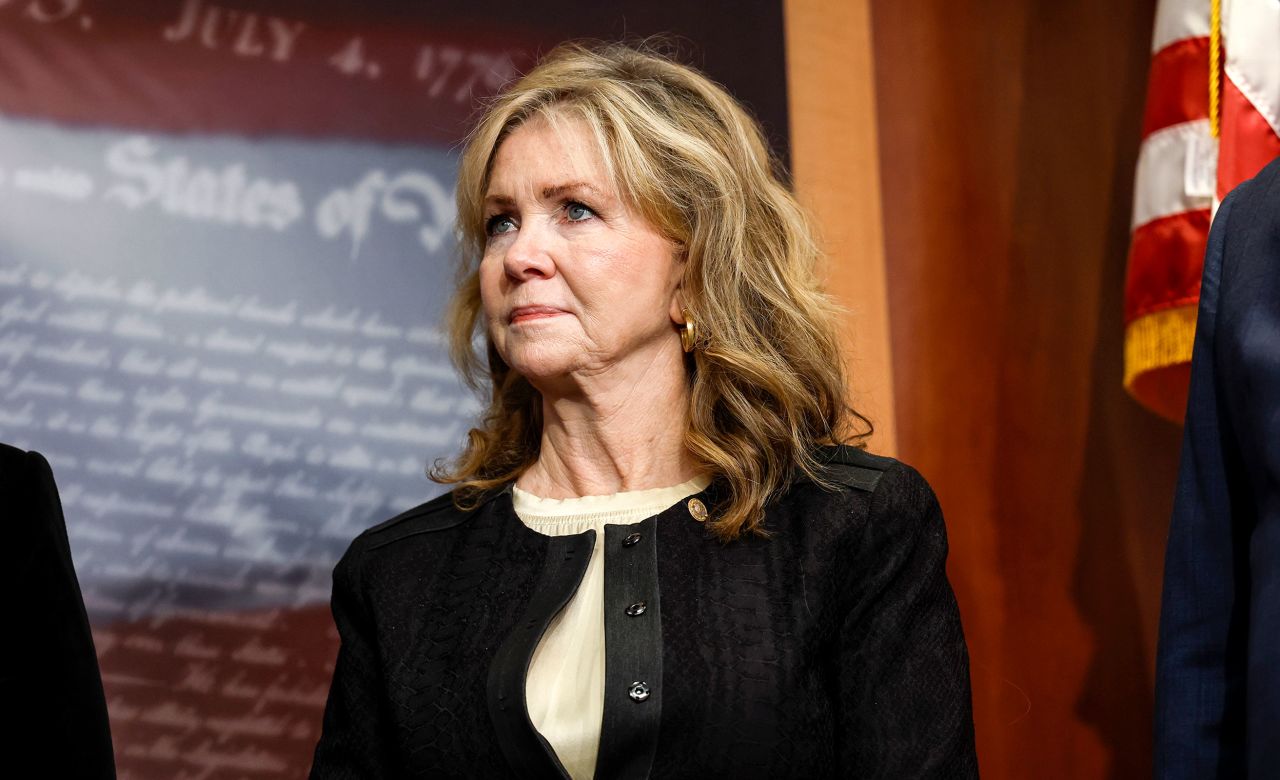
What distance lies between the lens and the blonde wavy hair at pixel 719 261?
207 cm

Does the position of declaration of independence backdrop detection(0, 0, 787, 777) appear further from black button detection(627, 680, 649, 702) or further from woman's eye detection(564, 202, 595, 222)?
black button detection(627, 680, 649, 702)

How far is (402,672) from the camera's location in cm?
199

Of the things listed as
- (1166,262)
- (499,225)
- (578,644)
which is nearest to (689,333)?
(499,225)

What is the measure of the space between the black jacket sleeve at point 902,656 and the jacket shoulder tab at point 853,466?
0.02 metres

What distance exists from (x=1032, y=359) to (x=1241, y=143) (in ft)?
2.63

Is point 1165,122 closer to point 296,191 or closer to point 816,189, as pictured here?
point 816,189

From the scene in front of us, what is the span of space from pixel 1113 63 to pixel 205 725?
226cm

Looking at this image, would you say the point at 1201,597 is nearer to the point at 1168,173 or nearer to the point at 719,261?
the point at 719,261

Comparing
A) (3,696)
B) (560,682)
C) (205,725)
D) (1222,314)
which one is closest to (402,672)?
(560,682)

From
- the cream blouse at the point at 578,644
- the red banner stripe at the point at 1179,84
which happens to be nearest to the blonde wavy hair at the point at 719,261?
the cream blouse at the point at 578,644

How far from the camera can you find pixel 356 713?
2.07 metres

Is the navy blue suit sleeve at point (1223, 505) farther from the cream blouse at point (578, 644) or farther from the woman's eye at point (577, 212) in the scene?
the woman's eye at point (577, 212)

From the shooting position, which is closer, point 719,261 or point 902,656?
point 902,656

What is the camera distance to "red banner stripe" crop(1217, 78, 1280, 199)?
2.25 metres
